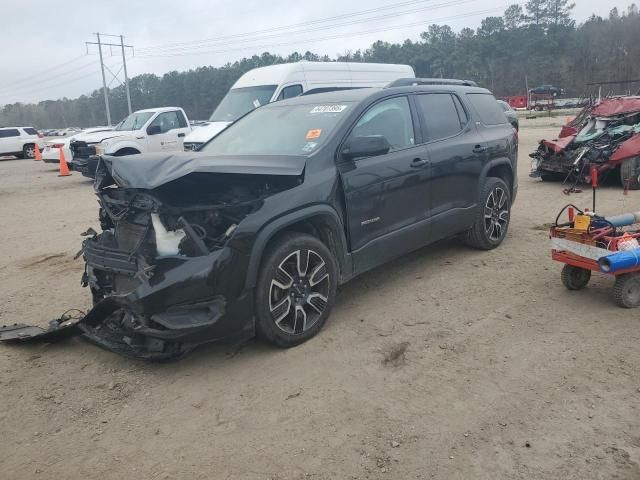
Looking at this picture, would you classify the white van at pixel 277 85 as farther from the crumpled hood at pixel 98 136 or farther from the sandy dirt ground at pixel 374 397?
the sandy dirt ground at pixel 374 397

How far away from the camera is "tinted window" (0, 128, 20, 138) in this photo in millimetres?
26294

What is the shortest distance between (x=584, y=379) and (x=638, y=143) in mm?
7567

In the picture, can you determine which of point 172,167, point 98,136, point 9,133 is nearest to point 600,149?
point 172,167

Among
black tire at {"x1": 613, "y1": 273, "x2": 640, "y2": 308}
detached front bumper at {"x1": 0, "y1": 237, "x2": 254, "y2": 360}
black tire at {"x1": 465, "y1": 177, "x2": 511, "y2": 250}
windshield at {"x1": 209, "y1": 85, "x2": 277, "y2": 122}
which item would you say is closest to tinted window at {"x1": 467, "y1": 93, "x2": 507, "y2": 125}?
black tire at {"x1": 465, "y1": 177, "x2": 511, "y2": 250}

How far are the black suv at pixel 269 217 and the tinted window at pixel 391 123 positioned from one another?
0.01 metres

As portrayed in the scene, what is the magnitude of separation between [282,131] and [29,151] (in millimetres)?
26464

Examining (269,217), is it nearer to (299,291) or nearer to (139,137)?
(299,291)

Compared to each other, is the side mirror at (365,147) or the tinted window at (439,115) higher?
the tinted window at (439,115)

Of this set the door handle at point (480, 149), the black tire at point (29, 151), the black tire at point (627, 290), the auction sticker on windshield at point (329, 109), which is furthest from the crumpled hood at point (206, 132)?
the black tire at point (29, 151)

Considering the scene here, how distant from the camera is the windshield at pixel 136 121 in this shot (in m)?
14.7

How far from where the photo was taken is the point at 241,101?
12.6m

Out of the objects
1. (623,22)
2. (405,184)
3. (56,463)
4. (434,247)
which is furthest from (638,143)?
(623,22)

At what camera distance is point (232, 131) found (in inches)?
209

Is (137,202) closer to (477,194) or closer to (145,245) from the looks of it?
A: (145,245)
